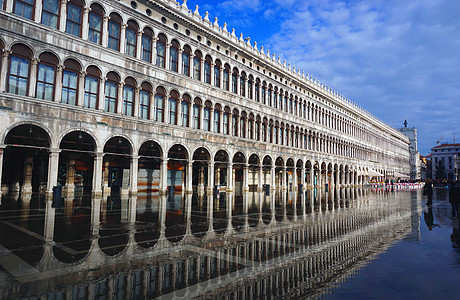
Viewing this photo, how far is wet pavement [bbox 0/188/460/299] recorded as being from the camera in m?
4.75

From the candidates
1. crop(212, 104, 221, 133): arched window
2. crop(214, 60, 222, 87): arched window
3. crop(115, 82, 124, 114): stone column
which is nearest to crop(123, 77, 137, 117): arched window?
crop(115, 82, 124, 114): stone column

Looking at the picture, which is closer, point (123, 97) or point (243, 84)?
point (123, 97)

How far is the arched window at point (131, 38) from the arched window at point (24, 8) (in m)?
6.89

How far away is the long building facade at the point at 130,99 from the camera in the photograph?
19.1 metres

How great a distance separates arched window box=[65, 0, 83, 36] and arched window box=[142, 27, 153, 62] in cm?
542

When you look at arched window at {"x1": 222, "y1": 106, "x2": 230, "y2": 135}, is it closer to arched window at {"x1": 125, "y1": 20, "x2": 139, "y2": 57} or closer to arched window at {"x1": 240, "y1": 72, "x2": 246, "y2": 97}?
arched window at {"x1": 240, "y1": 72, "x2": 246, "y2": 97}

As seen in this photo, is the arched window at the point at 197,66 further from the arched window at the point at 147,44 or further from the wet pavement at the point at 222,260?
the wet pavement at the point at 222,260

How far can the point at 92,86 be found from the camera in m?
22.1

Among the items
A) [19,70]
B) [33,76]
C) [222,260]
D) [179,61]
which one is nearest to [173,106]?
[179,61]

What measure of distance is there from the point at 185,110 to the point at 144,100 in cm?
453

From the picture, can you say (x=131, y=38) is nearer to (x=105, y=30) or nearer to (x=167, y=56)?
(x=105, y=30)

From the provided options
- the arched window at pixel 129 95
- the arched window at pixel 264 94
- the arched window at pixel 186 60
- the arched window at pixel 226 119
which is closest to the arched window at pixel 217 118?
the arched window at pixel 226 119

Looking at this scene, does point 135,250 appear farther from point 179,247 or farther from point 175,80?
point 175,80

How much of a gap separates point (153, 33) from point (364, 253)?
25.2 m
